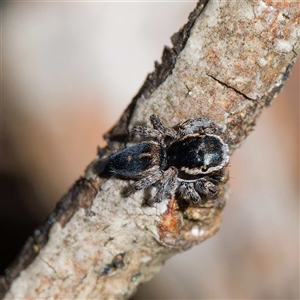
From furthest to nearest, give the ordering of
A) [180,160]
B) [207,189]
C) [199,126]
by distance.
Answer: [180,160]
[207,189]
[199,126]

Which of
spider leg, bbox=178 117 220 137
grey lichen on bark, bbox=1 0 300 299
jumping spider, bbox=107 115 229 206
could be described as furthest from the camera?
jumping spider, bbox=107 115 229 206

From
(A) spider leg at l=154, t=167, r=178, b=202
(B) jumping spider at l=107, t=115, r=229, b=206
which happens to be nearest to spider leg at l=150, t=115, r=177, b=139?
(B) jumping spider at l=107, t=115, r=229, b=206

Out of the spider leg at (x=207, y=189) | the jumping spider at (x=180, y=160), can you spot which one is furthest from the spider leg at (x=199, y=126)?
the spider leg at (x=207, y=189)

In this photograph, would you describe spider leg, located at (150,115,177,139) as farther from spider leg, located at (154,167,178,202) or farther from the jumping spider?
spider leg, located at (154,167,178,202)

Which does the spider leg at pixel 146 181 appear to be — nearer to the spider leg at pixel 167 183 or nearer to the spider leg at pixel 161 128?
the spider leg at pixel 167 183

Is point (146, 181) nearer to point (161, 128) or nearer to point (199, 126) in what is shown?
point (161, 128)

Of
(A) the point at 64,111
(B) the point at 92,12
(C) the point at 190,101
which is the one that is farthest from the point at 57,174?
(C) the point at 190,101

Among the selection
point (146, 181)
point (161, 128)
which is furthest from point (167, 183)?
point (161, 128)
